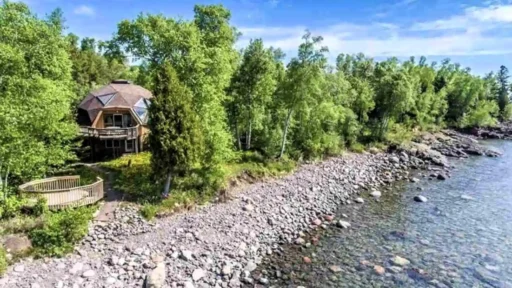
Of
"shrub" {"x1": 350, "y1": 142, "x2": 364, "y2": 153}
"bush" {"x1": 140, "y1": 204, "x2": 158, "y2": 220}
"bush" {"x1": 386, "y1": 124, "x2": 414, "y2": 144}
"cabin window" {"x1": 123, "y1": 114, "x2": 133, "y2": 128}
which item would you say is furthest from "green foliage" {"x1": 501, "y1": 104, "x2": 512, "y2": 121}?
"bush" {"x1": 140, "y1": 204, "x2": 158, "y2": 220}

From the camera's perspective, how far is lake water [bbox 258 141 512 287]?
1518 centimetres

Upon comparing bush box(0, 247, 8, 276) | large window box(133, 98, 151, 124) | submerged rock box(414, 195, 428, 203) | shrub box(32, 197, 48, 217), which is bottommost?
submerged rock box(414, 195, 428, 203)

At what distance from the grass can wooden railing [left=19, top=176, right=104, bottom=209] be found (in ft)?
7.25

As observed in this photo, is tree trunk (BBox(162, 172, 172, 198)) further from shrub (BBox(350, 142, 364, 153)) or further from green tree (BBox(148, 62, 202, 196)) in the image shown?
shrub (BBox(350, 142, 364, 153))

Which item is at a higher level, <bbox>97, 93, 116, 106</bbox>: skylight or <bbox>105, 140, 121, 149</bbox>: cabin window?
<bbox>97, 93, 116, 106</bbox>: skylight

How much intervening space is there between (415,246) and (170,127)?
48.1 ft

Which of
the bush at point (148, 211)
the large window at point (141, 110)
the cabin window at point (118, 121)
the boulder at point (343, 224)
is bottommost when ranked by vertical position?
the boulder at point (343, 224)

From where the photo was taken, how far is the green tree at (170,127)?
1828 centimetres

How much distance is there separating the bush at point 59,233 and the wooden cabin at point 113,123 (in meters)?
12.5

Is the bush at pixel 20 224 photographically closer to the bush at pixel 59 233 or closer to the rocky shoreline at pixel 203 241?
the bush at pixel 59 233

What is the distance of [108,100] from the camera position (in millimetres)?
28922

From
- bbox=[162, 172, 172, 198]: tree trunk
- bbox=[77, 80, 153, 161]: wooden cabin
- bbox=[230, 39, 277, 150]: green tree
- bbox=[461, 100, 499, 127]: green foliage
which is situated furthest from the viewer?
bbox=[461, 100, 499, 127]: green foliage

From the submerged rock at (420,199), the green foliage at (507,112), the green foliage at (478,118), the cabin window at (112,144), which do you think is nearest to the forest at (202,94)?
the cabin window at (112,144)

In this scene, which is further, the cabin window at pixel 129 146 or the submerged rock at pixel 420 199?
the cabin window at pixel 129 146
